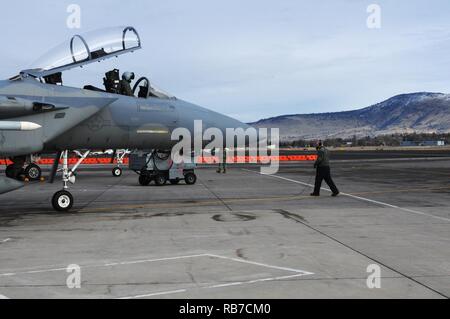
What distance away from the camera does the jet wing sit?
11000 millimetres

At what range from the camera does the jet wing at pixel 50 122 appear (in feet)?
36.1

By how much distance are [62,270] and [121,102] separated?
6519 millimetres

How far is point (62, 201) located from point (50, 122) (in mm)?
2328

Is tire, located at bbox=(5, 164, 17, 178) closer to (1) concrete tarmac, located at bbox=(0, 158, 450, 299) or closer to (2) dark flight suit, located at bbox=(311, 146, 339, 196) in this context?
(1) concrete tarmac, located at bbox=(0, 158, 450, 299)

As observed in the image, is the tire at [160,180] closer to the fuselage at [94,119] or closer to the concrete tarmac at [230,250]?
the concrete tarmac at [230,250]

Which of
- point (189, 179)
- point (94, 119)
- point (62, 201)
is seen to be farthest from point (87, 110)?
point (189, 179)

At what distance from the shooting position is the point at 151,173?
75.1ft

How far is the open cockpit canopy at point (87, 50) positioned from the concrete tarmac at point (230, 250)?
3546 mm

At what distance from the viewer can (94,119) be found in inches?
472

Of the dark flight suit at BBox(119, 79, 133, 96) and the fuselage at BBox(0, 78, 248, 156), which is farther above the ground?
the dark flight suit at BBox(119, 79, 133, 96)

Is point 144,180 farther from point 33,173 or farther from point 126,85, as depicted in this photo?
point 126,85

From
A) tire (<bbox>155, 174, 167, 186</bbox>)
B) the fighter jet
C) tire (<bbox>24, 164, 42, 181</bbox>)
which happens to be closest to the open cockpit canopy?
the fighter jet

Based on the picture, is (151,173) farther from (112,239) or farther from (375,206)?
(112,239)
